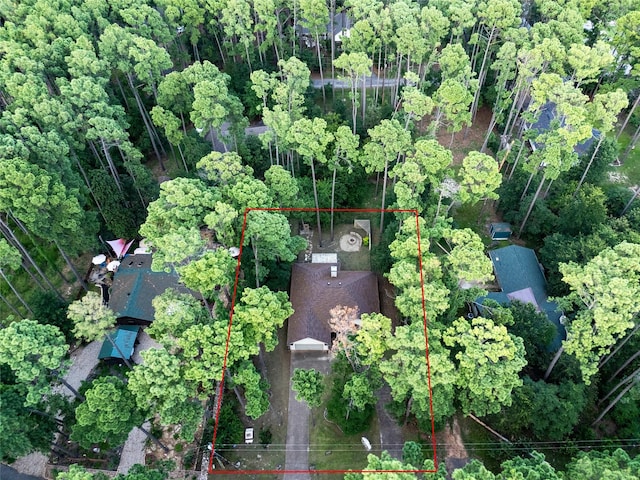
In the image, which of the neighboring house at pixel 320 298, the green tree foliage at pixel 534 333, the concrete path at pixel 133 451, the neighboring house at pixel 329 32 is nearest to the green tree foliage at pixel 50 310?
the concrete path at pixel 133 451

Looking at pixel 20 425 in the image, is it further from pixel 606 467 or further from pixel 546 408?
pixel 606 467

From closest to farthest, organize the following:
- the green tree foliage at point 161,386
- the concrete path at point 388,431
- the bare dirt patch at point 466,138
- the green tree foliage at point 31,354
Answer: the green tree foliage at point 31,354 → the green tree foliage at point 161,386 → the concrete path at point 388,431 → the bare dirt patch at point 466,138

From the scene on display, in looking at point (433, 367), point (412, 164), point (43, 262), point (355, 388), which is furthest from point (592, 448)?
point (43, 262)

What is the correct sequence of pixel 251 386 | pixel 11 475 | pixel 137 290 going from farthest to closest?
1. pixel 137 290
2. pixel 11 475
3. pixel 251 386

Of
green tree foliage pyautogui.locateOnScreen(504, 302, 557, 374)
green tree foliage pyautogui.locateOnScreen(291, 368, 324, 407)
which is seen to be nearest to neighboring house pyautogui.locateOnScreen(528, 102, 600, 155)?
green tree foliage pyautogui.locateOnScreen(504, 302, 557, 374)

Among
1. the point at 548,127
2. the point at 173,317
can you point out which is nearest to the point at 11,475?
the point at 173,317

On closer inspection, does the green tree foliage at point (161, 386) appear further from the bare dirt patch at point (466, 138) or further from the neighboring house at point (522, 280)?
the bare dirt patch at point (466, 138)
